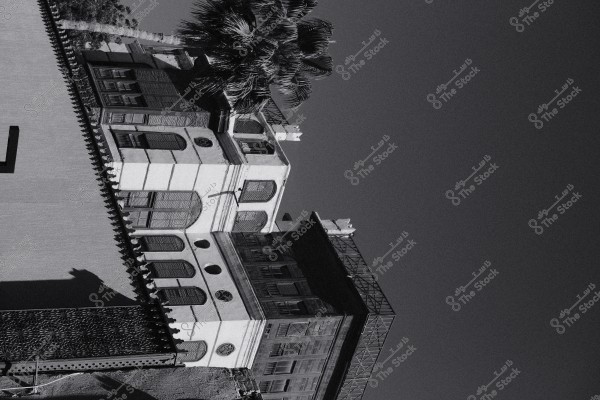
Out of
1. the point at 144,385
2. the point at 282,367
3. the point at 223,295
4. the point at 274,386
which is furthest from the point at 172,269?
the point at 144,385

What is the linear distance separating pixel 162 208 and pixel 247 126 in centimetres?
793

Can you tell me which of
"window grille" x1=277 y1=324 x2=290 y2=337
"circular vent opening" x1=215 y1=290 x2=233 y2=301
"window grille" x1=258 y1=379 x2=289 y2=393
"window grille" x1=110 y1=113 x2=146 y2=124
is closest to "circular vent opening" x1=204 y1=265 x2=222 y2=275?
"circular vent opening" x1=215 y1=290 x2=233 y2=301

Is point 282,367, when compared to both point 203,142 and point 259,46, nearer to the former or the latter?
point 203,142

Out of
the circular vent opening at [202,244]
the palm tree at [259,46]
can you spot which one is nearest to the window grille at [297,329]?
the circular vent opening at [202,244]

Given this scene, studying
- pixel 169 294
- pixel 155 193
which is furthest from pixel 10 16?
pixel 169 294

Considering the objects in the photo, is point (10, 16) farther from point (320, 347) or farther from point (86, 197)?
point (320, 347)

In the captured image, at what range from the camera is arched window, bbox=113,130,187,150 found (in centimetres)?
5088

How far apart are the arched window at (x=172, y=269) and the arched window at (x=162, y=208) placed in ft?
7.17

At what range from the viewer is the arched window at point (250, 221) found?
183 feet

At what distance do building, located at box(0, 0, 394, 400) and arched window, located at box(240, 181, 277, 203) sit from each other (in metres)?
0.08

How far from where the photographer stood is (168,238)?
2104 inches

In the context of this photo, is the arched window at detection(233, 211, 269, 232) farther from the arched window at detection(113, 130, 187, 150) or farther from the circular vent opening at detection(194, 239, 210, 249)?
the arched window at detection(113, 130, 187, 150)

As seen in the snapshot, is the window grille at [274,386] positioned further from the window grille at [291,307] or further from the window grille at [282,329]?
the window grille at [291,307]

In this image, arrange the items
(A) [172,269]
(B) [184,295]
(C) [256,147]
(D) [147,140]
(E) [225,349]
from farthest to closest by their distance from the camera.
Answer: (C) [256,147], (A) [172,269], (E) [225,349], (D) [147,140], (B) [184,295]
